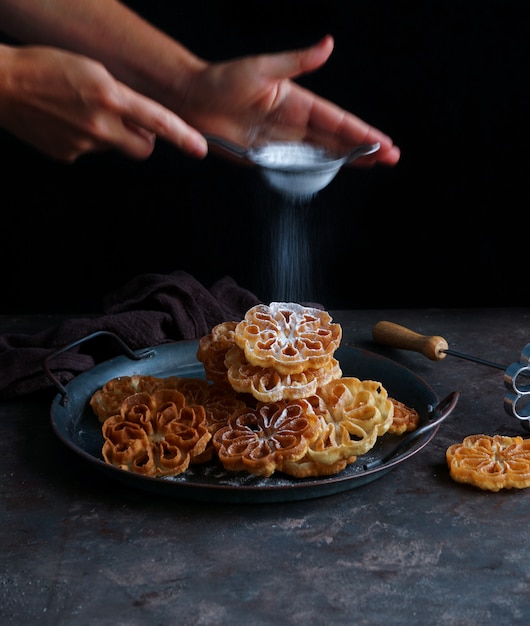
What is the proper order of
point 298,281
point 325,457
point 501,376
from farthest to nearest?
1. point 298,281
2. point 501,376
3. point 325,457

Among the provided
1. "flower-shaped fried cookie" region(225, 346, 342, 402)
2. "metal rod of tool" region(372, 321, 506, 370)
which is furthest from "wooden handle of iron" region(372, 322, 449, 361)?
"flower-shaped fried cookie" region(225, 346, 342, 402)

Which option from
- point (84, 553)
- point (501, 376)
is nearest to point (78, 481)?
point (84, 553)

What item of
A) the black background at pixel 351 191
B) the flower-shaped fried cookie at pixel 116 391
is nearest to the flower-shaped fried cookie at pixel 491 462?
the flower-shaped fried cookie at pixel 116 391

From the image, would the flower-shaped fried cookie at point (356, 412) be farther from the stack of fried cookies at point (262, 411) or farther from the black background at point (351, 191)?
the black background at point (351, 191)

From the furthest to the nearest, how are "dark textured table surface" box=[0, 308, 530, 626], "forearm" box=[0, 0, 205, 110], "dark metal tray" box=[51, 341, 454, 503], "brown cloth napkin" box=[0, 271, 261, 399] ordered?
1. "forearm" box=[0, 0, 205, 110]
2. "brown cloth napkin" box=[0, 271, 261, 399]
3. "dark metal tray" box=[51, 341, 454, 503]
4. "dark textured table surface" box=[0, 308, 530, 626]

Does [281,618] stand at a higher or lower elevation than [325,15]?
lower

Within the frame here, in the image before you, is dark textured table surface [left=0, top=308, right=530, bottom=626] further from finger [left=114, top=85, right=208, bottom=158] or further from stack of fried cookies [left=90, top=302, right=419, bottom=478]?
finger [left=114, top=85, right=208, bottom=158]

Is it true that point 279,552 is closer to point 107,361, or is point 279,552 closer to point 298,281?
point 107,361
